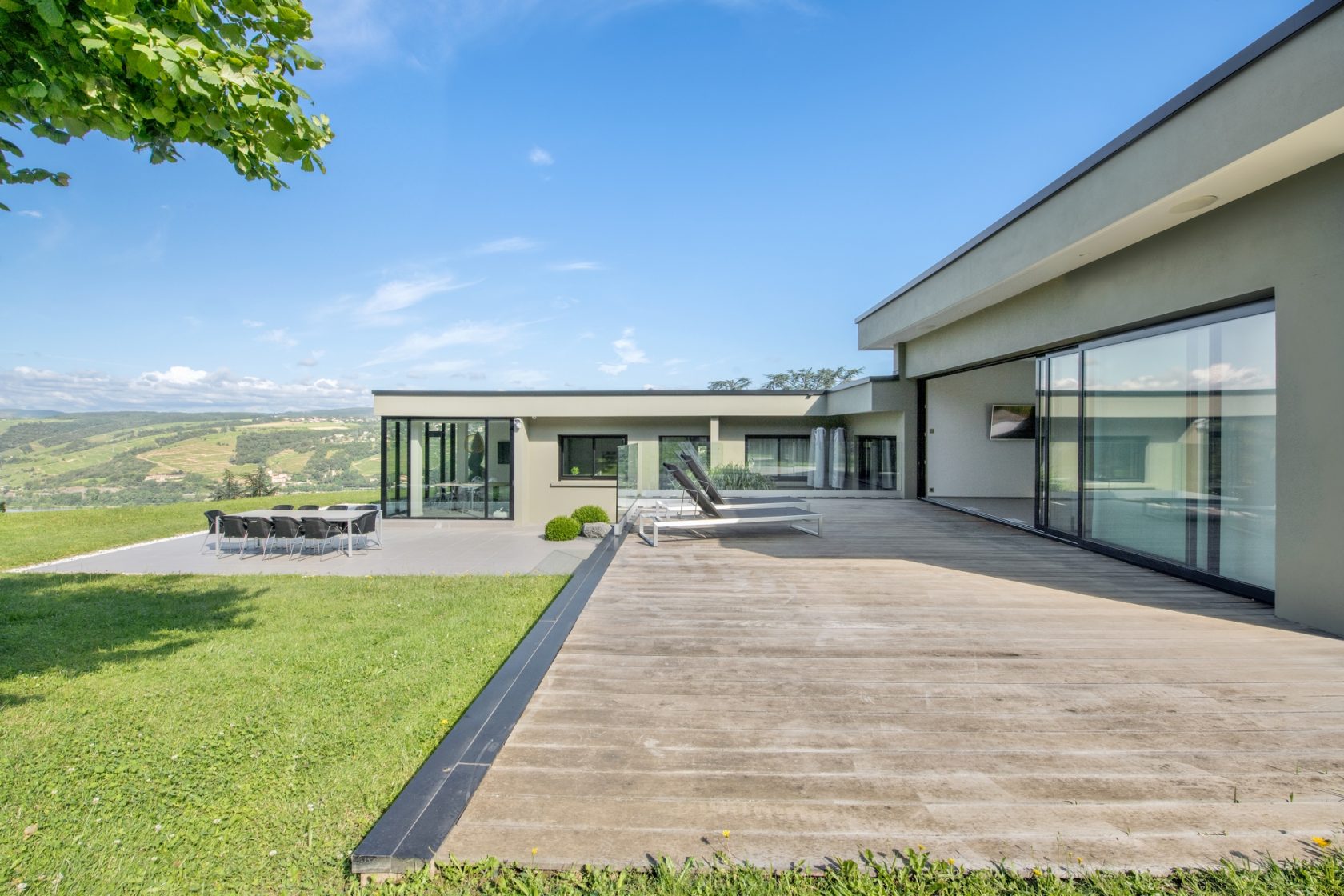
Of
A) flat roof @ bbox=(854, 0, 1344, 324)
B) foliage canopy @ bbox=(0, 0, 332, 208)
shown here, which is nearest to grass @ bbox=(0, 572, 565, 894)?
foliage canopy @ bbox=(0, 0, 332, 208)

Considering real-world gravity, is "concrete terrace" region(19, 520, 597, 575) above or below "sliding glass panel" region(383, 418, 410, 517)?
below

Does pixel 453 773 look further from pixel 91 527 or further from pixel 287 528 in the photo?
pixel 91 527

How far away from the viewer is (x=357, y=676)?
4.27m

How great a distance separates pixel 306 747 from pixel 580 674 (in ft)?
5.01

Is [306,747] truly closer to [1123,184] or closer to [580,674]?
[580,674]

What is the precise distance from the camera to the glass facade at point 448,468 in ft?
53.6

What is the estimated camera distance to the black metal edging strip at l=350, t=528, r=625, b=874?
6.84 ft

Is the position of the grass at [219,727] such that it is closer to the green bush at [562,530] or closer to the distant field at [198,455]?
the green bush at [562,530]

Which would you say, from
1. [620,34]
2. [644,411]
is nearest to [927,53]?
[620,34]

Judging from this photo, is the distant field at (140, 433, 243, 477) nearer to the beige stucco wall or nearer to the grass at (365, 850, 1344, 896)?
the grass at (365, 850, 1344, 896)

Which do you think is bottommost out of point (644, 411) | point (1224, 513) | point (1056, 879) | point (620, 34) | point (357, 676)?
point (357, 676)

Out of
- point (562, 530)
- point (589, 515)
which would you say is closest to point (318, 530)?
point (562, 530)

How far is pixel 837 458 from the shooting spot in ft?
52.9

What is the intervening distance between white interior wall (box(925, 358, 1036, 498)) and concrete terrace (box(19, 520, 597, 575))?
8.33 meters
